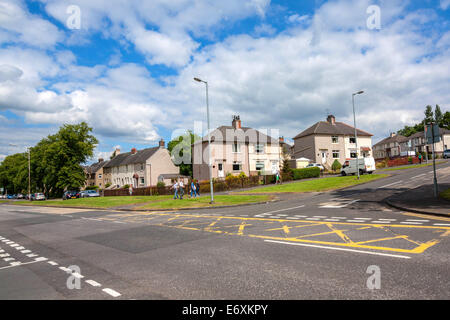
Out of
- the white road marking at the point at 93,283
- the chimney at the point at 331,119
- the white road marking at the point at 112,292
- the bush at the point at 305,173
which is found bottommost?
the white road marking at the point at 93,283

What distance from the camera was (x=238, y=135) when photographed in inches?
1861

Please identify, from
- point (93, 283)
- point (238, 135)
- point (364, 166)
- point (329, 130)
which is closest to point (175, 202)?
point (93, 283)

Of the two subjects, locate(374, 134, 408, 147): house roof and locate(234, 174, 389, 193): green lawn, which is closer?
locate(234, 174, 389, 193): green lawn

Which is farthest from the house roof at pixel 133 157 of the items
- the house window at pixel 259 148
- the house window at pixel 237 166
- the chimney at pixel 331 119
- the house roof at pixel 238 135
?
the chimney at pixel 331 119

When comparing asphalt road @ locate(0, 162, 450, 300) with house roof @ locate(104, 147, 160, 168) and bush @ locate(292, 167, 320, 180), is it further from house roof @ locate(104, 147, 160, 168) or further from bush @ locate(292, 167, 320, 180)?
house roof @ locate(104, 147, 160, 168)

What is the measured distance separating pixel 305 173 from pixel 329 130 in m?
19.4

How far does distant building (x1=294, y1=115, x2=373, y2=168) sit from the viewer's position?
177 ft

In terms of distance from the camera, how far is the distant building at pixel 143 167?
201 ft

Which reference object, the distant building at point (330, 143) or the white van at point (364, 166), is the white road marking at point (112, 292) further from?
the distant building at point (330, 143)

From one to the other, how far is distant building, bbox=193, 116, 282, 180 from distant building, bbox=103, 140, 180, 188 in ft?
52.6

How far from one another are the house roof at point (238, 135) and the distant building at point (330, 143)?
26.8 feet

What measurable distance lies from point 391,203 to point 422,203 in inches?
47.4

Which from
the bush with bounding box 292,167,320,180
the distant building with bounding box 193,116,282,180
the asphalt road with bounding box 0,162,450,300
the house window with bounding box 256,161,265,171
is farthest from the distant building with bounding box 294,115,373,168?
the asphalt road with bounding box 0,162,450,300
